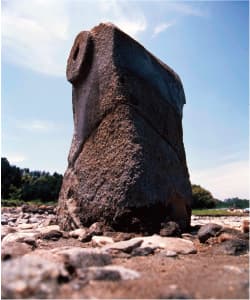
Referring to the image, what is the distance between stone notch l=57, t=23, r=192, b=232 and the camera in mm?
5641

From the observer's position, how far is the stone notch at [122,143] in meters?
5.64

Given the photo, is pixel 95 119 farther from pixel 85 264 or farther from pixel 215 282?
pixel 215 282

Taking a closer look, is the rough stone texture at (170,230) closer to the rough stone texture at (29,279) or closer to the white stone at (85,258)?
the white stone at (85,258)

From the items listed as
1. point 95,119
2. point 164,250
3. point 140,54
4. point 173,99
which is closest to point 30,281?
point 164,250

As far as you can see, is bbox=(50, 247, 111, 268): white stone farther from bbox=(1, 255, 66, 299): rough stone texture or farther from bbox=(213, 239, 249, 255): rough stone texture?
bbox=(213, 239, 249, 255): rough stone texture

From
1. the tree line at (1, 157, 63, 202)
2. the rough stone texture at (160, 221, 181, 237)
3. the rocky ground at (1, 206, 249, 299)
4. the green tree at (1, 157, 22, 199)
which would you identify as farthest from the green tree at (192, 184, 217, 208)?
the rocky ground at (1, 206, 249, 299)

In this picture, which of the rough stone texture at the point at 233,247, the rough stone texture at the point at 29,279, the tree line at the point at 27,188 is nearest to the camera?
the rough stone texture at the point at 29,279

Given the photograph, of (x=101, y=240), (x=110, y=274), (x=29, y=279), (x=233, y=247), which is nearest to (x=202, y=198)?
(x=101, y=240)

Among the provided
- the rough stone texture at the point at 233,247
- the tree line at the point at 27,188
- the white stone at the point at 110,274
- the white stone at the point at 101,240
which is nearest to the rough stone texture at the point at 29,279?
the white stone at the point at 110,274

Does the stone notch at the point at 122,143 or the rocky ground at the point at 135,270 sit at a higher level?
the stone notch at the point at 122,143

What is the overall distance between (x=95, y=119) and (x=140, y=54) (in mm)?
1405

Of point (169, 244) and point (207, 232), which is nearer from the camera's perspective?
point (169, 244)

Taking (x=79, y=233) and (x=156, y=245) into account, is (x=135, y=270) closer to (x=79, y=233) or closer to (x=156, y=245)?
(x=156, y=245)

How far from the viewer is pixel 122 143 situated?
5.82 m
